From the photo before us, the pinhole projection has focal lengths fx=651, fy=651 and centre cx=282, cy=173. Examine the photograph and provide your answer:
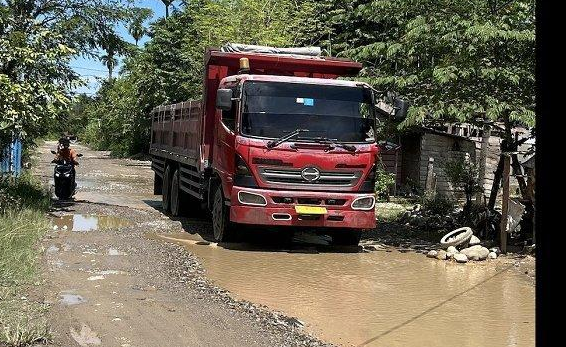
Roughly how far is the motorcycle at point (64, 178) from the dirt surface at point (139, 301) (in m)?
4.68

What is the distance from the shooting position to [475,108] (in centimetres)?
966

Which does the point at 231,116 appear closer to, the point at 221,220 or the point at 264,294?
the point at 221,220

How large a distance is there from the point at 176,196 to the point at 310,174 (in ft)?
17.5

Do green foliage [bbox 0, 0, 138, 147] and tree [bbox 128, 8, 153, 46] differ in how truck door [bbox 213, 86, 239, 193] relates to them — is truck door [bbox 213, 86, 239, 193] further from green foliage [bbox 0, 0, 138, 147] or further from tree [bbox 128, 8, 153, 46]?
tree [bbox 128, 8, 153, 46]

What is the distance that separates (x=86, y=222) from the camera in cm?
1261

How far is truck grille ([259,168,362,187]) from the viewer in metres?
9.61

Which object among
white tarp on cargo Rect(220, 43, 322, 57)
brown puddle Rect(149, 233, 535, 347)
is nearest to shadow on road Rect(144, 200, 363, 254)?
brown puddle Rect(149, 233, 535, 347)

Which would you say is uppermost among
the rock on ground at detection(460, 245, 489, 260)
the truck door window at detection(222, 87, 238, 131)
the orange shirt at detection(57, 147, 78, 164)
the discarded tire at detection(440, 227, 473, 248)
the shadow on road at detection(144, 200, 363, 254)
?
the truck door window at detection(222, 87, 238, 131)

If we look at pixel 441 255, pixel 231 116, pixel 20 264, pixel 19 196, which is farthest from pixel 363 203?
pixel 19 196

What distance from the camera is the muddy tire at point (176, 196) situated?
1409 cm

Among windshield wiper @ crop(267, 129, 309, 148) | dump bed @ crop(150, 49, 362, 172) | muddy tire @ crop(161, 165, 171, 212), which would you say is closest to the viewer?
windshield wiper @ crop(267, 129, 309, 148)

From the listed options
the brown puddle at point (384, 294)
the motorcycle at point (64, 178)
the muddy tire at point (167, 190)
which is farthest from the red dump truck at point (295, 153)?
the motorcycle at point (64, 178)

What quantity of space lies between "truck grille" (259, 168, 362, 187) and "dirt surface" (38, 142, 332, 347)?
1.66m

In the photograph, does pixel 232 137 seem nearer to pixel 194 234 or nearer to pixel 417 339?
pixel 194 234
